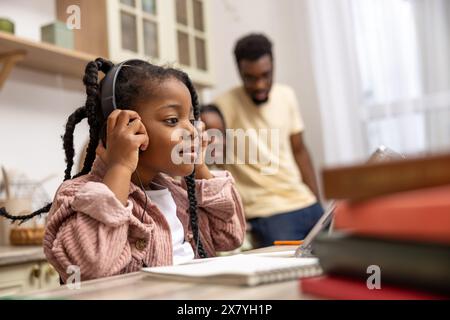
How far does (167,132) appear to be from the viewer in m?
1.01

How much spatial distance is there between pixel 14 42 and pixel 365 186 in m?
1.79

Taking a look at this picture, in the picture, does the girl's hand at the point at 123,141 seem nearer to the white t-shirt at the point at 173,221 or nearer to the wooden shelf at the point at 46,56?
the white t-shirt at the point at 173,221

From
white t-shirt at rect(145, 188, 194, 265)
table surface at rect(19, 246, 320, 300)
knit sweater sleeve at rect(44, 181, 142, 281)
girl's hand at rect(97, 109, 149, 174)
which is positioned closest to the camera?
table surface at rect(19, 246, 320, 300)

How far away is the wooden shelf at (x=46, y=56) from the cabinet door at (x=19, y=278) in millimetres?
794

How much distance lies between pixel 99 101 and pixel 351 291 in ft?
2.37

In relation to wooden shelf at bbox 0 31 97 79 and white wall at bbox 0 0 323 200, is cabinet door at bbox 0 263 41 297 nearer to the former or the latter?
white wall at bbox 0 0 323 200

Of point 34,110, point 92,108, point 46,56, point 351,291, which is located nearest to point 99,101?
point 92,108

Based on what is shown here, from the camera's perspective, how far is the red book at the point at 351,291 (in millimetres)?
406

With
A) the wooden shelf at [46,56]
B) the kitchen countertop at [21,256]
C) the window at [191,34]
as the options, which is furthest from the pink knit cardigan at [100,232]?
the window at [191,34]

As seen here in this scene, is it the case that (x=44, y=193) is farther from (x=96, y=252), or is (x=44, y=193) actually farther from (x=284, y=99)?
(x=96, y=252)

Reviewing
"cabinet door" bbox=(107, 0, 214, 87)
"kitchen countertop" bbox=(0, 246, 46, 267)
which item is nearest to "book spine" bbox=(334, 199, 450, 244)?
"kitchen countertop" bbox=(0, 246, 46, 267)

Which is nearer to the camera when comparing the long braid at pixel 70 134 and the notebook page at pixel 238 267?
the notebook page at pixel 238 267

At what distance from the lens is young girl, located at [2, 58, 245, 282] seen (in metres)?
0.77

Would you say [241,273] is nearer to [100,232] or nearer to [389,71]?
[100,232]
